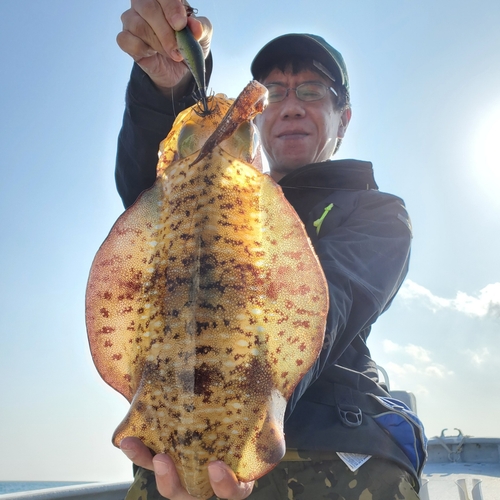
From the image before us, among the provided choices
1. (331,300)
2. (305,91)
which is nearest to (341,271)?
(331,300)

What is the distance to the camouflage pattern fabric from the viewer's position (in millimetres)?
2500

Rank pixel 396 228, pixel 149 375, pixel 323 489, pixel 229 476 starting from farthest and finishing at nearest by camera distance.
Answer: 1. pixel 396 228
2. pixel 323 489
3. pixel 149 375
4. pixel 229 476

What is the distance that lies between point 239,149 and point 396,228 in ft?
5.30

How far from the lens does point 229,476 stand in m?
1.43

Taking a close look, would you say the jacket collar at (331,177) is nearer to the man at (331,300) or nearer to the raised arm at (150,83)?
the man at (331,300)

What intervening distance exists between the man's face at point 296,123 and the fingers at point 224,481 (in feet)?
11.2

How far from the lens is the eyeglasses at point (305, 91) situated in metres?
4.23

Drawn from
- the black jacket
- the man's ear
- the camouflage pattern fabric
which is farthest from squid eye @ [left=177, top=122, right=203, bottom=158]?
the man's ear

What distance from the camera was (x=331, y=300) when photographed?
6.72 feet

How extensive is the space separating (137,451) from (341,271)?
4.27 ft

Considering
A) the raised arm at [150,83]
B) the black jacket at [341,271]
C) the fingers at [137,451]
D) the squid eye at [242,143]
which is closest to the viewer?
the fingers at [137,451]

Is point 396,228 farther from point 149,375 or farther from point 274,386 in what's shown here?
point 149,375

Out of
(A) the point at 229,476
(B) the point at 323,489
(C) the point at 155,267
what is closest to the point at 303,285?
(C) the point at 155,267

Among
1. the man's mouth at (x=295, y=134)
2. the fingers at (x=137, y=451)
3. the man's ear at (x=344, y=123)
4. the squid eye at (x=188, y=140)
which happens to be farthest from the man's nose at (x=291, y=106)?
the fingers at (x=137, y=451)
